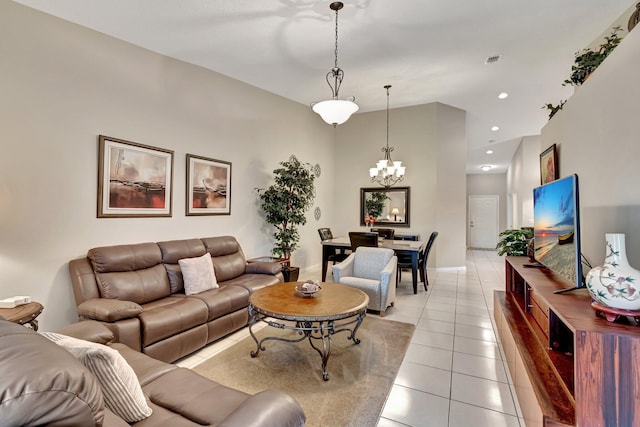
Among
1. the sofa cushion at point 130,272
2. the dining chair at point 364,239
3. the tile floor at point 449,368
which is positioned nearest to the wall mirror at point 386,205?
the dining chair at point 364,239

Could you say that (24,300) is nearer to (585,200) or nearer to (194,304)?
(194,304)

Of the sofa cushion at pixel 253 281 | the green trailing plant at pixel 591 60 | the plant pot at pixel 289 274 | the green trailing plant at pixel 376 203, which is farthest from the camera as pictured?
the green trailing plant at pixel 376 203

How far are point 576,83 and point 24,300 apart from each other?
15.8 feet

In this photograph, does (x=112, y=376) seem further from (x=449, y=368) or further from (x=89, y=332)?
(x=449, y=368)

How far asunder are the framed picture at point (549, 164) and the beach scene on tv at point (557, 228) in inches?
26.9

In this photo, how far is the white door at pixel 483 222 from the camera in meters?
11.2

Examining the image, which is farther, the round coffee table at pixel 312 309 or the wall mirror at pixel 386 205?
the wall mirror at pixel 386 205

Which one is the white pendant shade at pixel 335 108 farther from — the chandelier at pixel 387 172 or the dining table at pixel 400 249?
the chandelier at pixel 387 172

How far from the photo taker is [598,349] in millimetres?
1242

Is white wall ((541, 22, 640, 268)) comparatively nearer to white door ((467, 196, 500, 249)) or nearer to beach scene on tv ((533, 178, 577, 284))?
beach scene on tv ((533, 178, 577, 284))

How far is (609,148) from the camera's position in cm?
194

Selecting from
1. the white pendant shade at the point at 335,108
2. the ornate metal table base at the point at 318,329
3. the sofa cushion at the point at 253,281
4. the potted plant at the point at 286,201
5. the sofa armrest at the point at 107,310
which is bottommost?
the ornate metal table base at the point at 318,329

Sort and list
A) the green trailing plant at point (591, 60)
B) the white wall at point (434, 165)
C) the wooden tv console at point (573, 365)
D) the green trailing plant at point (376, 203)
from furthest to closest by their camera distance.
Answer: the green trailing plant at point (376, 203)
the white wall at point (434, 165)
the green trailing plant at point (591, 60)
the wooden tv console at point (573, 365)

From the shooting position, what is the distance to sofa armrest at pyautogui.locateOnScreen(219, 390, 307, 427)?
106 cm
